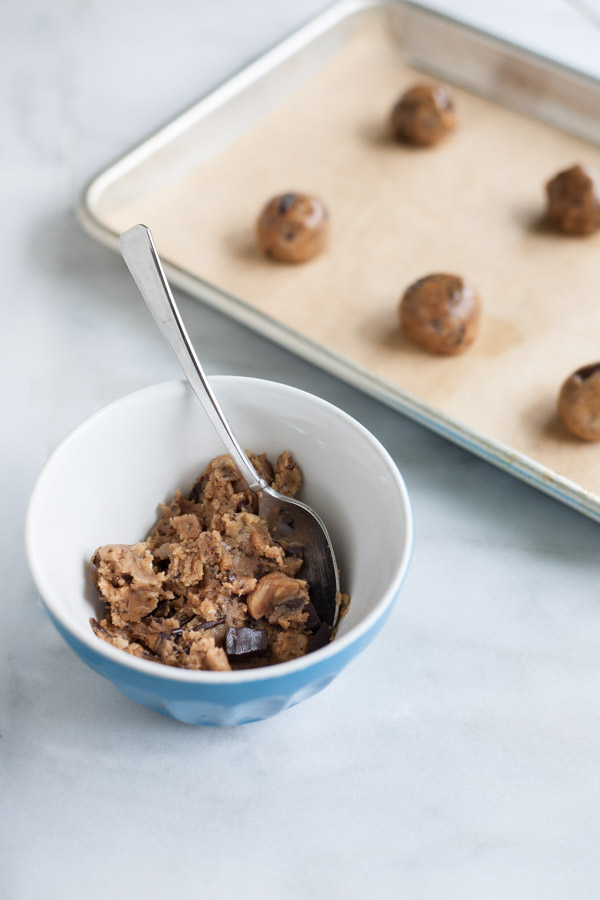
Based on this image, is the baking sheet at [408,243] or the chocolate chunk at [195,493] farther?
the baking sheet at [408,243]

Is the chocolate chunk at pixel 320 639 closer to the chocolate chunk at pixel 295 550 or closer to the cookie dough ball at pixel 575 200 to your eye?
the chocolate chunk at pixel 295 550

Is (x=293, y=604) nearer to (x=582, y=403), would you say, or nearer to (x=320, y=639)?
(x=320, y=639)

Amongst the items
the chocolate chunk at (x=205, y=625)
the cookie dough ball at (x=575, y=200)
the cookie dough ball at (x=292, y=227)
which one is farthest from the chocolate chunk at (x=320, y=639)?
the cookie dough ball at (x=575, y=200)

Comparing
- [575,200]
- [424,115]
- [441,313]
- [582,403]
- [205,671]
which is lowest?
[205,671]

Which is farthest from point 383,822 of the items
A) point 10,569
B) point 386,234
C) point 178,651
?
point 386,234

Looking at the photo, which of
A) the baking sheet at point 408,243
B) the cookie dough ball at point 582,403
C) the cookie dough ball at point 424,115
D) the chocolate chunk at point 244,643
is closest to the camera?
the chocolate chunk at point 244,643

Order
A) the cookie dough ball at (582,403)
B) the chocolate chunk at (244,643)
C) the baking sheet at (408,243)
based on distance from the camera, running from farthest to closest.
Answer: the baking sheet at (408,243) → the cookie dough ball at (582,403) → the chocolate chunk at (244,643)

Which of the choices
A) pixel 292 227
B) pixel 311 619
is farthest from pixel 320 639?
pixel 292 227

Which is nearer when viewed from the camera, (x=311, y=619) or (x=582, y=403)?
(x=311, y=619)

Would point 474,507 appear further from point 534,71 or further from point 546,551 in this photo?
point 534,71
